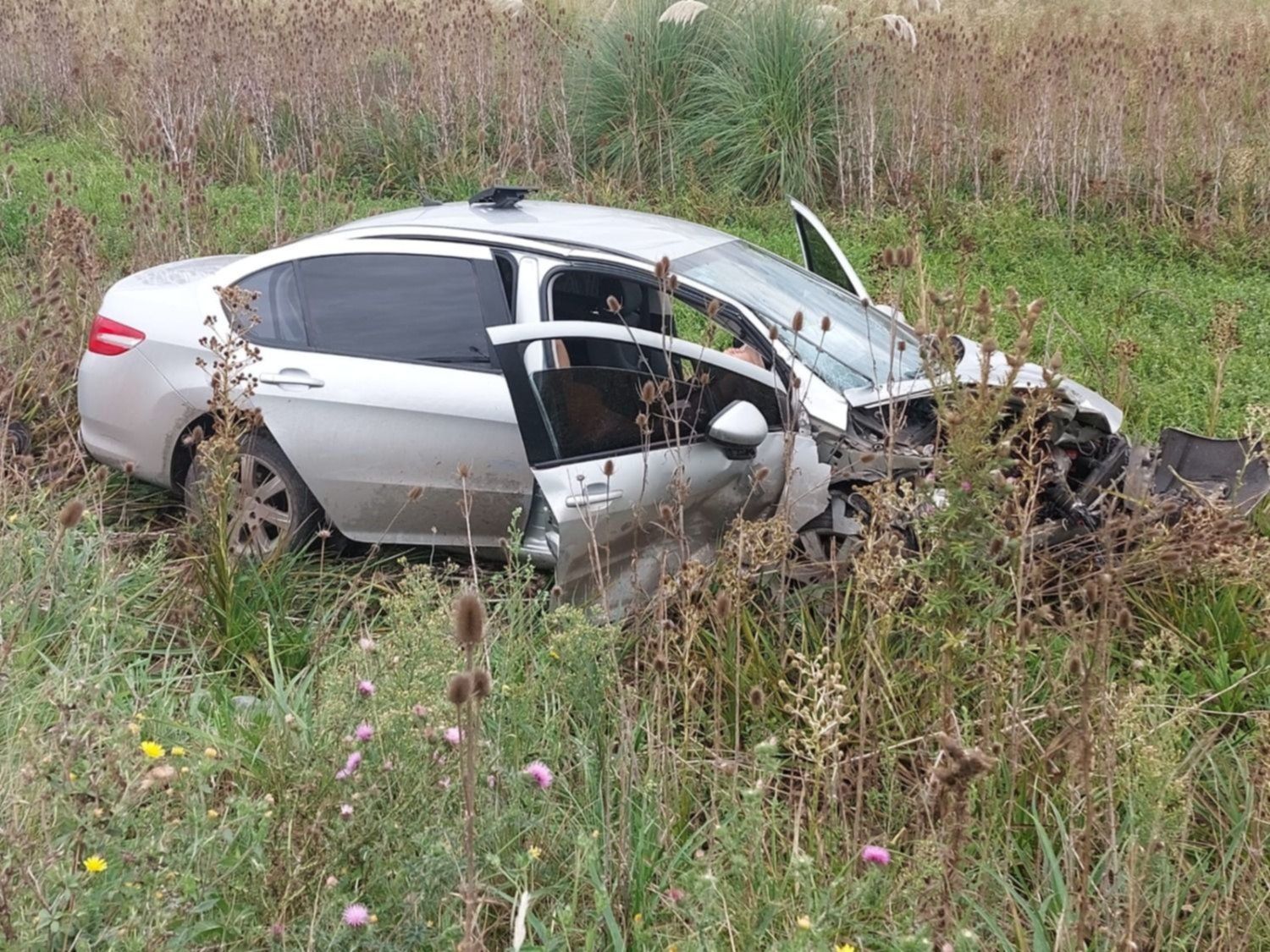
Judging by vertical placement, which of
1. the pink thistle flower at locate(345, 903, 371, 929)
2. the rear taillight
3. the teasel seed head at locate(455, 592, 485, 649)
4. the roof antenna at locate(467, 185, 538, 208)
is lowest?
the pink thistle flower at locate(345, 903, 371, 929)

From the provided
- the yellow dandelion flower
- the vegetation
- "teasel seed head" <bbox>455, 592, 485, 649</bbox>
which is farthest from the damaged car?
"teasel seed head" <bbox>455, 592, 485, 649</bbox>

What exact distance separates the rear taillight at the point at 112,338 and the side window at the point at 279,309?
0.55 meters

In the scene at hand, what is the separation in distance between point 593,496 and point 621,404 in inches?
14.2

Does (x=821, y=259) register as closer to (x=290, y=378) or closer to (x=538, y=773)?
(x=290, y=378)

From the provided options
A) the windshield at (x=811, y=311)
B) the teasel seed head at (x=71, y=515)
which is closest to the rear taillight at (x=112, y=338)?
the windshield at (x=811, y=311)

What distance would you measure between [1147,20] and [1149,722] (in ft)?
55.9

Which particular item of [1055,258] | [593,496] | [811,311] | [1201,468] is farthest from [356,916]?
[1055,258]

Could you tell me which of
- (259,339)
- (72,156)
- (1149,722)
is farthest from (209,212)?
(1149,722)

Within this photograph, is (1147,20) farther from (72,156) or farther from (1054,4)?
(72,156)

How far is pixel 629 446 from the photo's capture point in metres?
4.47

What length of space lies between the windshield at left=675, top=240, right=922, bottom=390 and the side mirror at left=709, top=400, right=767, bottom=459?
404 millimetres

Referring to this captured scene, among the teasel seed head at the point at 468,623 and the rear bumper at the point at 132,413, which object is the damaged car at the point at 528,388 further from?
the teasel seed head at the point at 468,623

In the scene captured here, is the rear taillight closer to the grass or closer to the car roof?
the grass

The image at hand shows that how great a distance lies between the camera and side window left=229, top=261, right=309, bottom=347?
18.4ft
